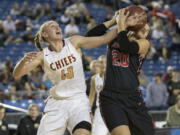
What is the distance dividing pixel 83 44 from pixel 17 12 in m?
13.9

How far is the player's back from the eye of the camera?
5.20 metres

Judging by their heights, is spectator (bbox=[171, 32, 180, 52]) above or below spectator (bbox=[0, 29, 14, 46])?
below

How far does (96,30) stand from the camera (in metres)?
5.59

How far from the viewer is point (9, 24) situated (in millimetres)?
17172

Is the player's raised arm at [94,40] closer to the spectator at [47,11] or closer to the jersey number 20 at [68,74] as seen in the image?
the jersey number 20 at [68,74]

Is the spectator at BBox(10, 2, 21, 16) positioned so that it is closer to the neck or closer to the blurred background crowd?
the blurred background crowd

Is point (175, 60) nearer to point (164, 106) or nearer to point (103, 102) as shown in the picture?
point (164, 106)

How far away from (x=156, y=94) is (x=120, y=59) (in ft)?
20.7

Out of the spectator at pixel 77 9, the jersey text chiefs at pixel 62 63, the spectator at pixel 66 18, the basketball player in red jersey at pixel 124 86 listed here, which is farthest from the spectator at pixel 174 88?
the spectator at pixel 77 9

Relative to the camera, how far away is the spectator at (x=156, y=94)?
11.3 meters

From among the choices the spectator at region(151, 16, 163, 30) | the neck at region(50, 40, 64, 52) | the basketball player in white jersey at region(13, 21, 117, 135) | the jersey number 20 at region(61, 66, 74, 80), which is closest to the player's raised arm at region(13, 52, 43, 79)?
the basketball player in white jersey at region(13, 21, 117, 135)

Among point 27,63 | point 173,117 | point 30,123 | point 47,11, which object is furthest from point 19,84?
point 47,11

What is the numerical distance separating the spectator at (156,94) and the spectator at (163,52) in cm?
501

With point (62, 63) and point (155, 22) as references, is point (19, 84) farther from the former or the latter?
point (155, 22)
